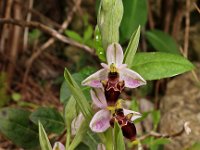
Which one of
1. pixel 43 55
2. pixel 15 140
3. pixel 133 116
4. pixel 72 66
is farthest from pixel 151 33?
pixel 133 116

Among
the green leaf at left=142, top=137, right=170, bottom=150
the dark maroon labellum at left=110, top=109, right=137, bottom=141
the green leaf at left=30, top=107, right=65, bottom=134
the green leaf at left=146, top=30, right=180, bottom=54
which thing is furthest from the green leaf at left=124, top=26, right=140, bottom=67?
the green leaf at left=146, top=30, right=180, bottom=54

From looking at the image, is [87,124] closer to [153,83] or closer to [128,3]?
[128,3]

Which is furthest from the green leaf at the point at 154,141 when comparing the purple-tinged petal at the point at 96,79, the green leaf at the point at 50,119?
the purple-tinged petal at the point at 96,79

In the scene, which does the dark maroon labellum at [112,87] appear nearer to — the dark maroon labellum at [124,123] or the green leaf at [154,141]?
the dark maroon labellum at [124,123]

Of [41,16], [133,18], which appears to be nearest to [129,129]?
[133,18]

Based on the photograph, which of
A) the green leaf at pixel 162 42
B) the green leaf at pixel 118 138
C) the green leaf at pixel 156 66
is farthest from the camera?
the green leaf at pixel 162 42

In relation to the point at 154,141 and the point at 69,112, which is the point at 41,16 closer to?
the point at 154,141
